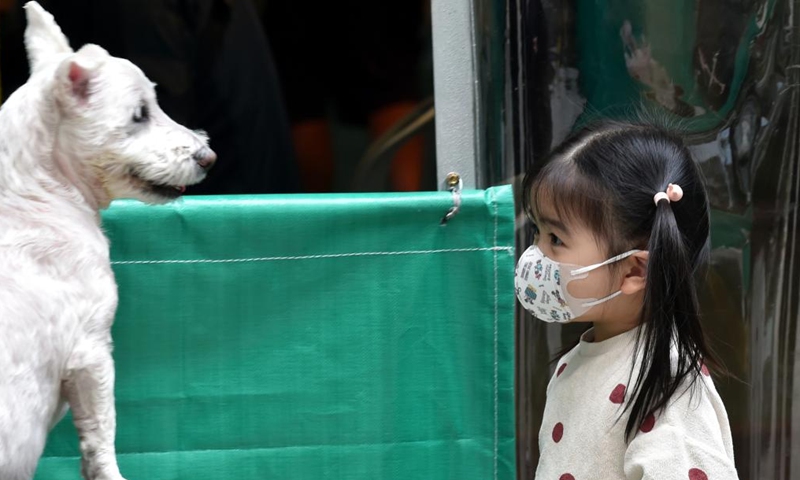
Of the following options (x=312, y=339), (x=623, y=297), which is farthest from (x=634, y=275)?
(x=312, y=339)

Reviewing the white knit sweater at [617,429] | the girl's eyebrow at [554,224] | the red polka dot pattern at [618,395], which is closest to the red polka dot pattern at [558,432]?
the white knit sweater at [617,429]

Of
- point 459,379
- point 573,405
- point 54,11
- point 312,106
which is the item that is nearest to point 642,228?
point 573,405

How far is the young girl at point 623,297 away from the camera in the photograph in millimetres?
1691

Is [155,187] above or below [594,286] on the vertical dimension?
above

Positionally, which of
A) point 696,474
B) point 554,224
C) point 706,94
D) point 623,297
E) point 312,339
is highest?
point 706,94

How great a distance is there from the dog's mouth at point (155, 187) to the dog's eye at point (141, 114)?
87 millimetres

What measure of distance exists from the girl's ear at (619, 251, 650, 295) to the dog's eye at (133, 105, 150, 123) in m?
0.89

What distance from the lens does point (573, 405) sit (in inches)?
71.9

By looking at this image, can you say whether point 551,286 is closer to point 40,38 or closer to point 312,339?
point 312,339

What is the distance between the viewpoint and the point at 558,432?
1841 millimetres

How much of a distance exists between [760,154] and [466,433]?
3.60 feet

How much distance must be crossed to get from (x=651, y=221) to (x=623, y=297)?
0.50 ft

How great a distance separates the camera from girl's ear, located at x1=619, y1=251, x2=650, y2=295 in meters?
1.79

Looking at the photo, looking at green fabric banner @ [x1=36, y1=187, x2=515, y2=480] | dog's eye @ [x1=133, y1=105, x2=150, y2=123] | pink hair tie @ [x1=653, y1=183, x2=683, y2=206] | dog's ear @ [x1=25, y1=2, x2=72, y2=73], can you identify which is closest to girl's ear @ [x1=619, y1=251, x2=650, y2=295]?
pink hair tie @ [x1=653, y1=183, x2=683, y2=206]
